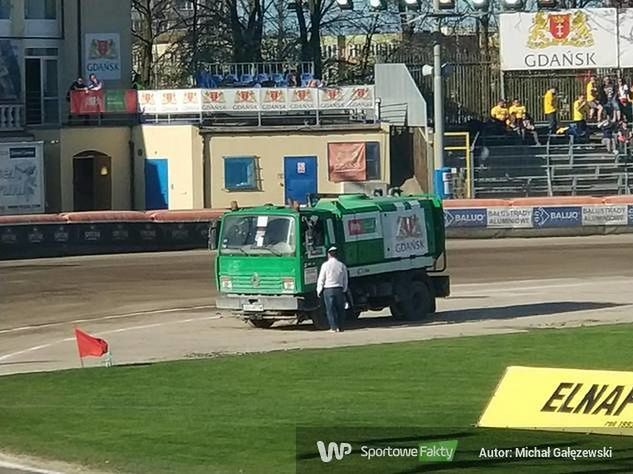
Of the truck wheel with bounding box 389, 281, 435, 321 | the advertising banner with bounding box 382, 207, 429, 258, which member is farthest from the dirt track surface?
the advertising banner with bounding box 382, 207, 429, 258

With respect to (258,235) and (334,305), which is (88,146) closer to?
(258,235)

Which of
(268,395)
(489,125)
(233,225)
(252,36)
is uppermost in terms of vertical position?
(252,36)

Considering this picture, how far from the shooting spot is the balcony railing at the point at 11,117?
5269 centimetres

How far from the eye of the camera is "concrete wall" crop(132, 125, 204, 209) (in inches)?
2026

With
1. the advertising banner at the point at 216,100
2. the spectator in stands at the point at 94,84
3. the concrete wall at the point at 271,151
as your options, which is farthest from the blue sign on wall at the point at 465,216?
the spectator in stands at the point at 94,84

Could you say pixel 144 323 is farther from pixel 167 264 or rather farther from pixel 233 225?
pixel 167 264

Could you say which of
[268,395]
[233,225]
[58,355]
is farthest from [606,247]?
[268,395]

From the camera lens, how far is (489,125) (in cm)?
5284

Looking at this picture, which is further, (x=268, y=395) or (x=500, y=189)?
(x=500, y=189)

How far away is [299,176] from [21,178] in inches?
378

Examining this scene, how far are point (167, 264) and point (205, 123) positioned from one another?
545 inches

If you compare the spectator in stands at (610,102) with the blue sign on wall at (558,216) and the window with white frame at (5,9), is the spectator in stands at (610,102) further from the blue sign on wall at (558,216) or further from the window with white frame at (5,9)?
the window with white frame at (5,9)

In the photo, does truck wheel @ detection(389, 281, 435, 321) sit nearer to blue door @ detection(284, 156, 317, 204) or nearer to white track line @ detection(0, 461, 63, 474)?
white track line @ detection(0, 461, 63, 474)

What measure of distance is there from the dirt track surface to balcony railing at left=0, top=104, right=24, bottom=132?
1346cm
